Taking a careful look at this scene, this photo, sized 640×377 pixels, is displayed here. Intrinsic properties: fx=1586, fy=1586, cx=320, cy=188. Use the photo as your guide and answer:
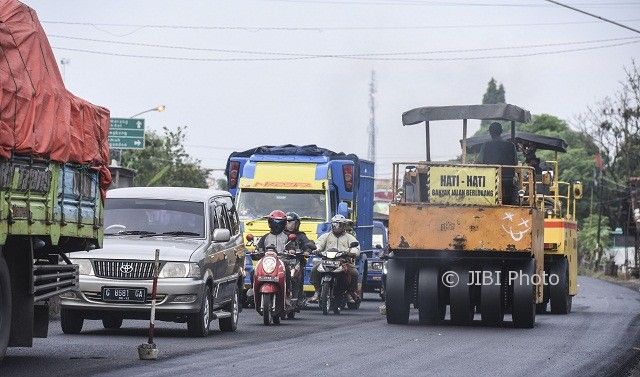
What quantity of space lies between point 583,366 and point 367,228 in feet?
67.8

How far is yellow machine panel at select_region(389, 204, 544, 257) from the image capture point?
76.3ft

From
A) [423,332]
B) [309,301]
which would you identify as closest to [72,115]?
[423,332]

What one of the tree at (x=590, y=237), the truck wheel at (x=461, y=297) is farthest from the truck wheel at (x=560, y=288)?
the tree at (x=590, y=237)

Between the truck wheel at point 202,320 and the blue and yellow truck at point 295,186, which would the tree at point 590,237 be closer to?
the blue and yellow truck at point 295,186

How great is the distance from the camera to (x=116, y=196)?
21562 mm

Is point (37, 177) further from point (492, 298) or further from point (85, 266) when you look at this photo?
point (492, 298)

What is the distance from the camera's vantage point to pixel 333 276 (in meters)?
28.4

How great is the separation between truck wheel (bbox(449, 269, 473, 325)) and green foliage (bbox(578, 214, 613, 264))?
82.5m

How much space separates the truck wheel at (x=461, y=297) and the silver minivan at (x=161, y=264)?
3.61 m

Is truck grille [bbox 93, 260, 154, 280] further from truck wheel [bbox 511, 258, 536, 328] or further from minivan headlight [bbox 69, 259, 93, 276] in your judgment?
truck wheel [bbox 511, 258, 536, 328]

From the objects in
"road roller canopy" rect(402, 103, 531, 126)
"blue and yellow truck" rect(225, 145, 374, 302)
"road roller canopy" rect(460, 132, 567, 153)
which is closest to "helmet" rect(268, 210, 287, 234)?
"road roller canopy" rect(402, 103, 531, 126)

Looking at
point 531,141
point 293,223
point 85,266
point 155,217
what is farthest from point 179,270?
point 531,141

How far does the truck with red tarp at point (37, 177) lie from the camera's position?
46.4 feet

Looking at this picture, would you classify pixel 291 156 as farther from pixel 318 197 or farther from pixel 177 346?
pixel 177 346
